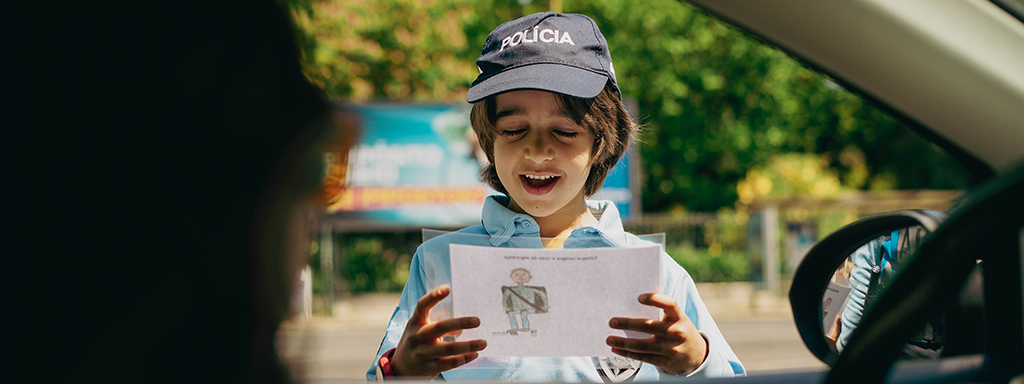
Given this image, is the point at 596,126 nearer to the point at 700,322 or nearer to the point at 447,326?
the point at 700,322

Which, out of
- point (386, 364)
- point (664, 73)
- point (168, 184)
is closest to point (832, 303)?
point (386, 364)

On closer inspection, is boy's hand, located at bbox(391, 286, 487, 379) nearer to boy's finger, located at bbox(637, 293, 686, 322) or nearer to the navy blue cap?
boy's finger, located at bbox(637, 293, 686, 322)

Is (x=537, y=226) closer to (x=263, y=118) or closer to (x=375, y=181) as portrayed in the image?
(x=263, y=118)

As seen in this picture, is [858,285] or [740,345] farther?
[740,345]

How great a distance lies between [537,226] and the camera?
134cm

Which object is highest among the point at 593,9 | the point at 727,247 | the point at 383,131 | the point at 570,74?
the point at 593,9

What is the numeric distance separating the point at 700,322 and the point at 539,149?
0.44 metres

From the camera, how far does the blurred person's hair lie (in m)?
0.58

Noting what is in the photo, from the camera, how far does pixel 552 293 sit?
3.22 ft

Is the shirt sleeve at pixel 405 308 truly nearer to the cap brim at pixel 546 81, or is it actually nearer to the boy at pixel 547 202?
the boy at pixel 547 202

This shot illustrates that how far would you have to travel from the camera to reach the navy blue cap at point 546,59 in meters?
1.26

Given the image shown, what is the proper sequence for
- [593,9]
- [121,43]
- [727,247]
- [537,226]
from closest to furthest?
[121,43] → [537,226] → [727,247] → [593,9]

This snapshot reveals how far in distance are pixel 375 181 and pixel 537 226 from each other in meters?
12.1

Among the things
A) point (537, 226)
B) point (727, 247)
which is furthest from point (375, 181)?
point (537, 226)
